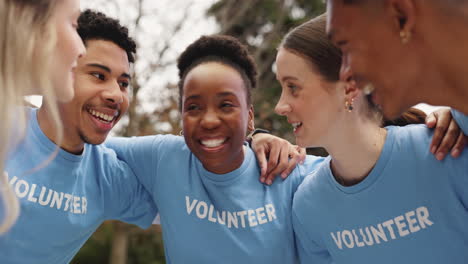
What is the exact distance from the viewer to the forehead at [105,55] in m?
Answer: 2.44

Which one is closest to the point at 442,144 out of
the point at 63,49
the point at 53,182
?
the point at 63,49

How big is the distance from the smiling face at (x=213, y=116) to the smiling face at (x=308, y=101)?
321 mm

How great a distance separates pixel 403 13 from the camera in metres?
1.20

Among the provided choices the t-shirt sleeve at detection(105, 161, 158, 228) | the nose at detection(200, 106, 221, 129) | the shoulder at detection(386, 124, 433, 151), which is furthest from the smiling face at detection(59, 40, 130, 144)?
the shoulder at detection(386, 124, 433, 151)

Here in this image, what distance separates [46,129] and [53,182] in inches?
11.9

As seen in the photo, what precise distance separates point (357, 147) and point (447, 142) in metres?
0.39

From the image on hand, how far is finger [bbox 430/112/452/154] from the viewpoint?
1863 millimetres

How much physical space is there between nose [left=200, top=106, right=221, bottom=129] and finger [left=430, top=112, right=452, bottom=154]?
3.40ft

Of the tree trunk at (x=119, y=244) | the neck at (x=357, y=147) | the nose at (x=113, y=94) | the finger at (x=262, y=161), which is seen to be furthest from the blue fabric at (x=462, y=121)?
the tree trunk at (x=119, y=244)

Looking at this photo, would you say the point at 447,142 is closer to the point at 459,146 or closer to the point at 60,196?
the point at 459,146

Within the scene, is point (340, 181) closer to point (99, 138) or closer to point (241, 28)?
point (99, 138)

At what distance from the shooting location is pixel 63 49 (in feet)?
5.54

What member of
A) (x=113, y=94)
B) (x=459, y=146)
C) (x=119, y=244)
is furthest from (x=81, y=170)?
(x=119, y=244)

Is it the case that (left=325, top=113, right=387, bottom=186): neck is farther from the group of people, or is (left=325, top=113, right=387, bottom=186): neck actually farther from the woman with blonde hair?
the woman with blonde hair
